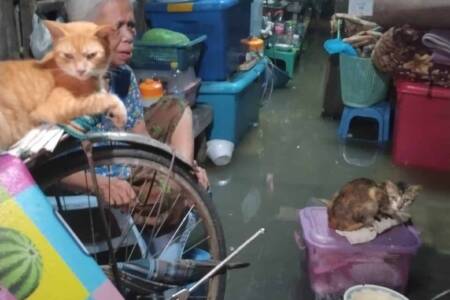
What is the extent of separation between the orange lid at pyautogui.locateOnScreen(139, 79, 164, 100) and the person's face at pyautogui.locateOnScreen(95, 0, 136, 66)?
32.3 inches

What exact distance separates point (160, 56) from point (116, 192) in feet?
4.76

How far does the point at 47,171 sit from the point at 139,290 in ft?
1.22

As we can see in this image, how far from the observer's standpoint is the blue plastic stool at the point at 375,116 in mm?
3496

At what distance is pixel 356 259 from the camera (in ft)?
5.90

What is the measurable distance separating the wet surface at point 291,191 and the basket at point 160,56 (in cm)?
69

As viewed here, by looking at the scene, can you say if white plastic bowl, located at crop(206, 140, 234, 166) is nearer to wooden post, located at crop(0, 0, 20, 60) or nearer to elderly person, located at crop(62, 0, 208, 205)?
elderly person, located at crop(62, 0, 208, 205)

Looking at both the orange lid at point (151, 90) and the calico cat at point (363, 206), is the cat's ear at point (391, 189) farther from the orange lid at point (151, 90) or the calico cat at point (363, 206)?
the orange lid at point (151, 90)

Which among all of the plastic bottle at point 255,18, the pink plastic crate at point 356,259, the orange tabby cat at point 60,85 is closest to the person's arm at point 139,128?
the orange tabby cat at point 60,85

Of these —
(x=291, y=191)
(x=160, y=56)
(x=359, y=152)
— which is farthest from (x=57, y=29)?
(x=359, y=152)

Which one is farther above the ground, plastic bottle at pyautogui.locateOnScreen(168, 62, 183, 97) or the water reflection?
plastic bottle at pyautogui.locateOnScreen(168, 62, 183, 97)

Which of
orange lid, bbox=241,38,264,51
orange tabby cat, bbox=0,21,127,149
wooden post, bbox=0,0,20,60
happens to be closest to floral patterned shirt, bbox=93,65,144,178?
orange tabby cat, bbox=0,21,127,149

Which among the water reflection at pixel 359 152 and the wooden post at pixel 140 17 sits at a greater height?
the wooden post at pixel 140 17

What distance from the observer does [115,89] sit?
1713mm

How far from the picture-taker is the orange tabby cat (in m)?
1.11
